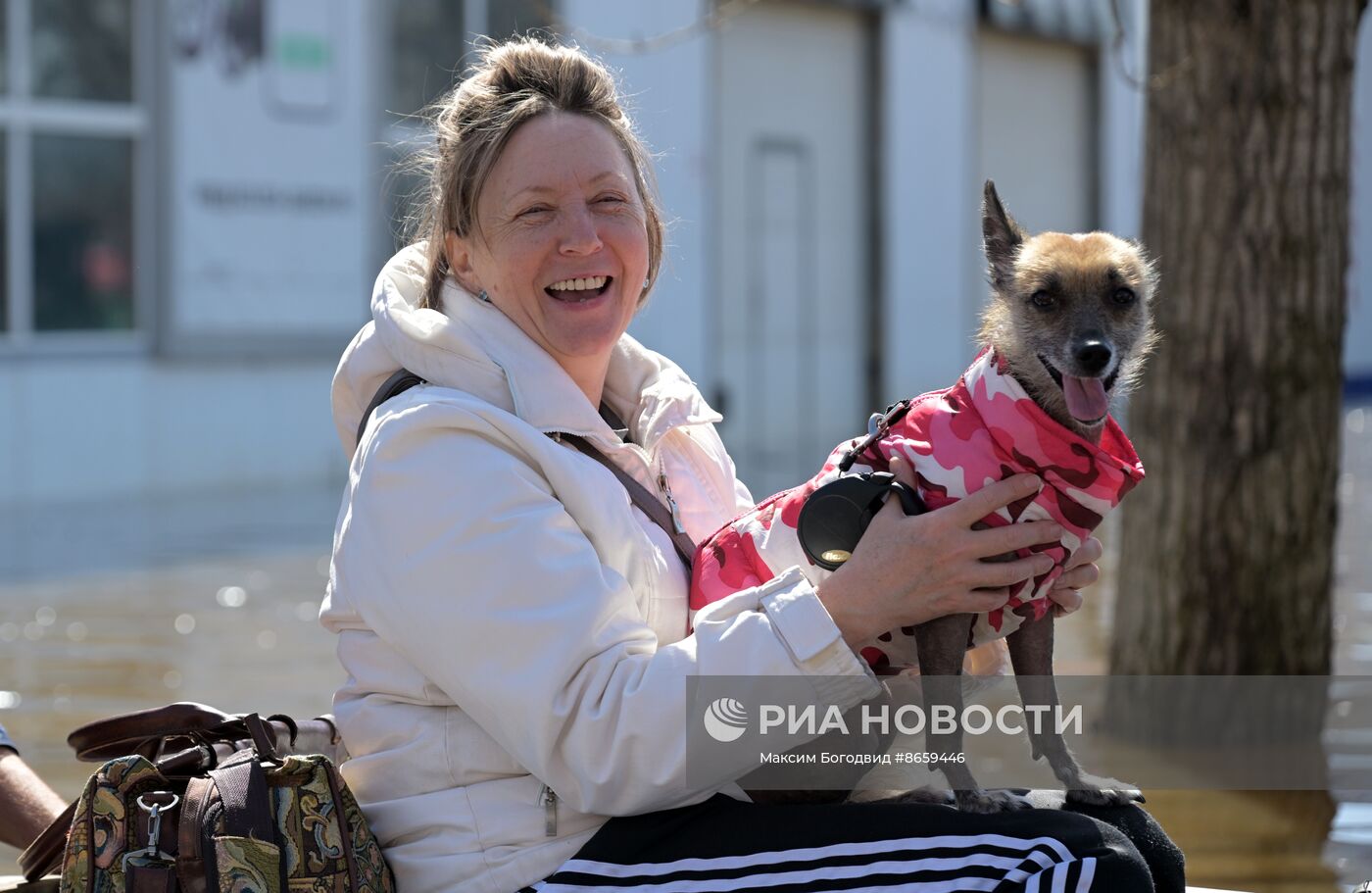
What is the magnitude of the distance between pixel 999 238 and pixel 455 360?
45.9 inches

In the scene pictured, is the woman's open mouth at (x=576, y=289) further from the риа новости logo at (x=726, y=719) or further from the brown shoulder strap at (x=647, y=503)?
the риа новости logo at (x=726, y=719)

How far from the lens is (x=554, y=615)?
2314 mm

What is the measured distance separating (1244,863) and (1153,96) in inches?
97.1

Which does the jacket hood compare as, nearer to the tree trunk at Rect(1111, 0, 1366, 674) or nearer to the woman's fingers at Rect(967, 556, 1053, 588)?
the woman's fingers at Rect(967, 556, 1053, 588)

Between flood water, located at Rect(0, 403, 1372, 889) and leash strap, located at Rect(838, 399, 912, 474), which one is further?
flood water, located at Rect(0, 403, 1372, 889)

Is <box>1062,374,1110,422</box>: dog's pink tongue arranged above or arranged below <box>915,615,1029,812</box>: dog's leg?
above

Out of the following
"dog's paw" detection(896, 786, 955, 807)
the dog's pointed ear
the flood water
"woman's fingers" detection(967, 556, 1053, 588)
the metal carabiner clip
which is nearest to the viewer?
the metal carabiner clip

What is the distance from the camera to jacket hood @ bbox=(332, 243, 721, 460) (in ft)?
8.36

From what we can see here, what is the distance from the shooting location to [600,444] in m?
2.67

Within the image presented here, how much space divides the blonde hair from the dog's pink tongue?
85cm

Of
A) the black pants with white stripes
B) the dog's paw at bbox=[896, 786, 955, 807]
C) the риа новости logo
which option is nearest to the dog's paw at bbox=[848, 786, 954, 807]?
the dog's paw at bbox=[896, 786, 955, 807]

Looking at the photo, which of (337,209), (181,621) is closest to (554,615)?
(181,621)

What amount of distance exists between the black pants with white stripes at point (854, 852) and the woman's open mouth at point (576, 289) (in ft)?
2.84

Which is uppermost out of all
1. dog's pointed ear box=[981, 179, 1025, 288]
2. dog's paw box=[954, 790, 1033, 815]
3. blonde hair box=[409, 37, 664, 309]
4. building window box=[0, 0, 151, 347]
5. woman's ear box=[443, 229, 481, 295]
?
building window box=[0, 0, 151, 347]
